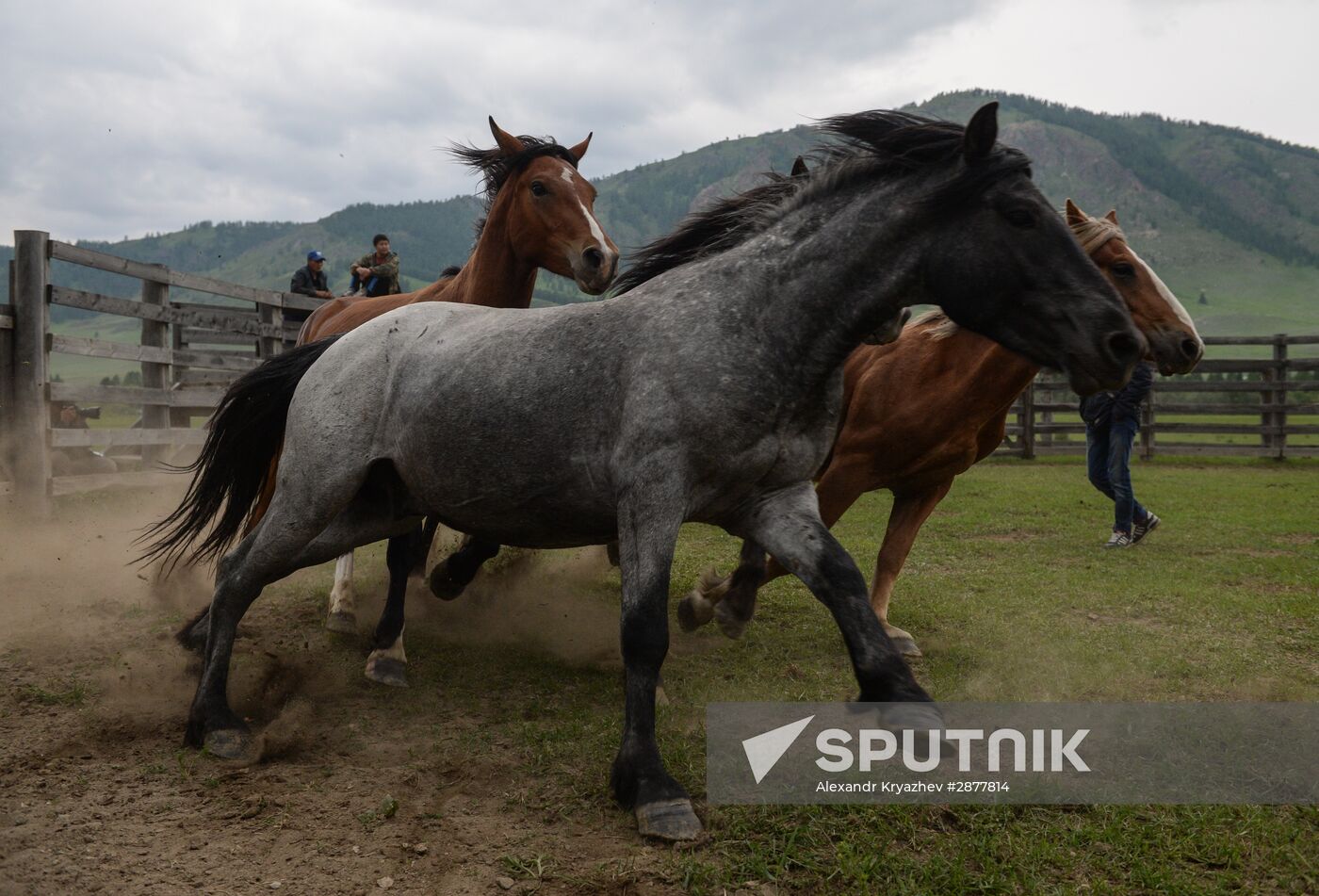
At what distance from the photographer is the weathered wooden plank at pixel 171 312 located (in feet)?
30.9

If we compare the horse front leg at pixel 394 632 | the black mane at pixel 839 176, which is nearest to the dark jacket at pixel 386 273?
the horse front leg at pixel 394 632

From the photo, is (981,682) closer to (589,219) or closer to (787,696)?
(787,696)

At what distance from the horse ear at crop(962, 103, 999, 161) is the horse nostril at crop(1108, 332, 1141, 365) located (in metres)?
0.76

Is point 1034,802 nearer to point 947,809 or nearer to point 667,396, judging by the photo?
point 947,809

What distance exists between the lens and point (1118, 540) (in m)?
9.11

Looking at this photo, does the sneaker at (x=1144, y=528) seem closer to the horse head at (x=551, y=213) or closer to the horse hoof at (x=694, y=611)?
the horse hoof at (x=694, y=611)

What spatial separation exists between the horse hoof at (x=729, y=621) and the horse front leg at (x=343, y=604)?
229 centimetres

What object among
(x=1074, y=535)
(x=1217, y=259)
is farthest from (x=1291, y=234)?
(x=1074, y=535)

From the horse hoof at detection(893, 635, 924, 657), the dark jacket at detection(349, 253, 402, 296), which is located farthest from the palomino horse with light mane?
the dark jacket at detection(349, 253, 402, 296)

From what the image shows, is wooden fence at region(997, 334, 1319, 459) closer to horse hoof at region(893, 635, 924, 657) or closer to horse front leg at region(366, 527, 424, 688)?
horse hoof at region(893, 635, 924, 657)

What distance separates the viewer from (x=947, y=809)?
308 centimetres

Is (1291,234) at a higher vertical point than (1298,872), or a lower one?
higher

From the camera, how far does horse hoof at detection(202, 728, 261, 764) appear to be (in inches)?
142

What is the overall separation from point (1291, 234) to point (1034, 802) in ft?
713
